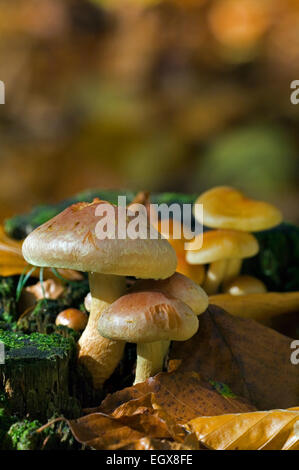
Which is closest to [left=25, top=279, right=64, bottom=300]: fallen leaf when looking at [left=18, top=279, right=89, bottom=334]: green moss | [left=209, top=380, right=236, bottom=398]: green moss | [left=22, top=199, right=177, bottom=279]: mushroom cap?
[left=18, top=279, right=89, bottom=334]: green moss

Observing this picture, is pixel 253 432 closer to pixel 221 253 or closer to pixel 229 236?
pixel 221 253

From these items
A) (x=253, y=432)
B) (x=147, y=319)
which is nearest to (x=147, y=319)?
(x=147, y=319)

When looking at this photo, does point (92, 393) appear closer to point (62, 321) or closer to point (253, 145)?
point (62, 321)

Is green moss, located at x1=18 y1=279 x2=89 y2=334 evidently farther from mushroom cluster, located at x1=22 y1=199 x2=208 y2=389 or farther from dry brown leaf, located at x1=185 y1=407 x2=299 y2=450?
dry brown leaf, located at x1=185 y1=407 x2=299 y2=450

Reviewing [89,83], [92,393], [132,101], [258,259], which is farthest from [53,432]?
[89,83]
